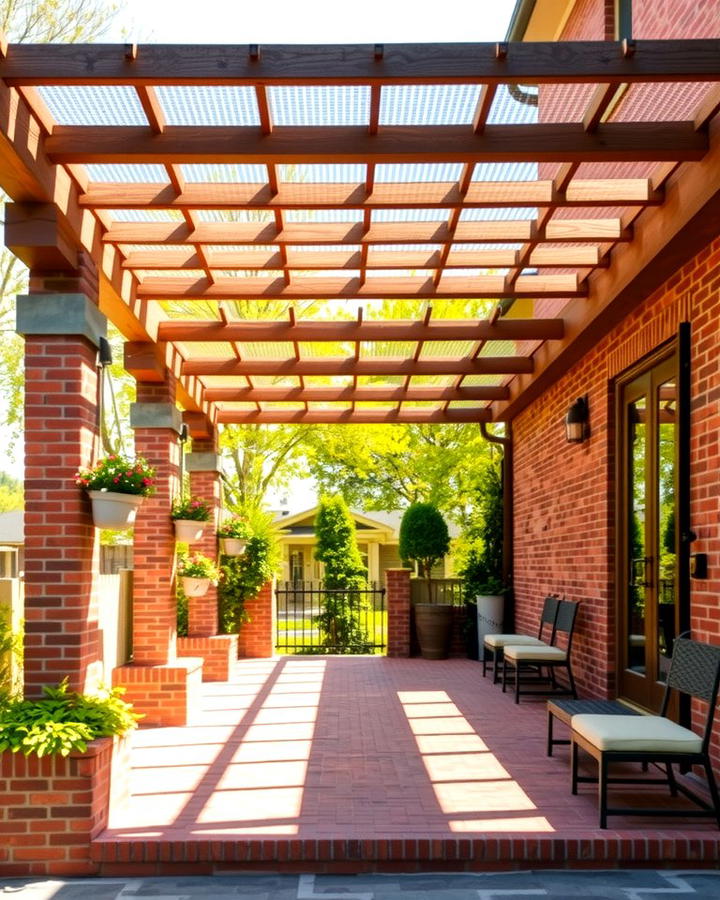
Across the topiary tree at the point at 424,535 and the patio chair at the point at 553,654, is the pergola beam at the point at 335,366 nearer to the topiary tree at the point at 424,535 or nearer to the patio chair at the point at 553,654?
the patio chair at the point at 553,654

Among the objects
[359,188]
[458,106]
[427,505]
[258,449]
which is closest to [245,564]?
[427,505]

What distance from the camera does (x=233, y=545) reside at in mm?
11867

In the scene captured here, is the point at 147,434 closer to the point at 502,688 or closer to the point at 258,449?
the point at 502,688

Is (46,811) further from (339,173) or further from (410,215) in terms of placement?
(410,215)

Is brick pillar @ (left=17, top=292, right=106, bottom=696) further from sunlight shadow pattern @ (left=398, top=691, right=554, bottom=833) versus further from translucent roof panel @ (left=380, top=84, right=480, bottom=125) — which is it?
sunlight shadow pattern @ (left=398, top=691, right=554, bottom=833)

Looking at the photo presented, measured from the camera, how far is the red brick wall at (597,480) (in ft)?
18.1

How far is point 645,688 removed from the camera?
22.6ft

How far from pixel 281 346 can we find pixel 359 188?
12.8 feet

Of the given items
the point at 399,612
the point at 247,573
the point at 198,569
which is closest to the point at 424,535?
the point at 399,612

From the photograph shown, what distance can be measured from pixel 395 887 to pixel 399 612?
30.3 ft

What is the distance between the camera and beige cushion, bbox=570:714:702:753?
15.1 feet

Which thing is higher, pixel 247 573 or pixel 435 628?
pixel 247 573

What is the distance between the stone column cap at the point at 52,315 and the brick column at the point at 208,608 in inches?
218

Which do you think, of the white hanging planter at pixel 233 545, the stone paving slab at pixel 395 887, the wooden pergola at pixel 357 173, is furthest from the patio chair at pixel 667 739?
the white hanging planter at pixel 233 545
